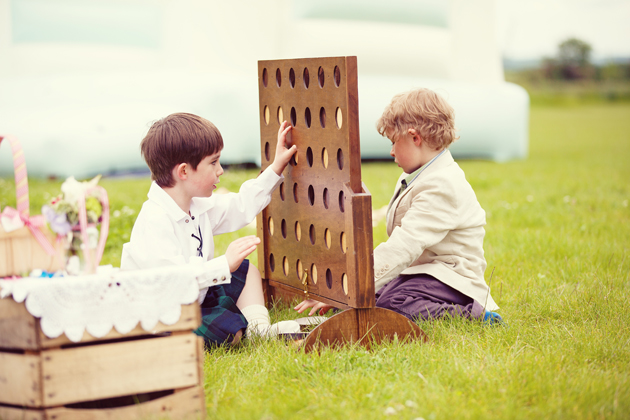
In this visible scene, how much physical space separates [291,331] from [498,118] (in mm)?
6725

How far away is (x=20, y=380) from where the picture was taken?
1526 mm

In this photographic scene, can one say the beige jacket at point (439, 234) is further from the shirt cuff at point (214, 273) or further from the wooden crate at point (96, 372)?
the wooden crate at point (96, 372)

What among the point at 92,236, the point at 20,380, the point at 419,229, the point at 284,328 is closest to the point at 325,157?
the point at 419,229

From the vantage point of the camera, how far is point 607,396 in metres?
1.69

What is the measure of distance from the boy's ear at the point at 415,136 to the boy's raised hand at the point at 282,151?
1.50 feet

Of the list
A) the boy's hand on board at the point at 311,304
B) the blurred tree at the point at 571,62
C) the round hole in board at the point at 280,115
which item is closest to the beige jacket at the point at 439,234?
the boy's hand on board at the point at 311,304

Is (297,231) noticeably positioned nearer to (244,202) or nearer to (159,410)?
(244,202)

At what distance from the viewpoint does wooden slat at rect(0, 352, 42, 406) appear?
58.9 inches

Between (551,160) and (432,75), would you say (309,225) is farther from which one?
(551,160)

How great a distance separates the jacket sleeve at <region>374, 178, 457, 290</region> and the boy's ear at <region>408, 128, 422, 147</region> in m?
0.18

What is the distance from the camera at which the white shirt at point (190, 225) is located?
202 centimetres

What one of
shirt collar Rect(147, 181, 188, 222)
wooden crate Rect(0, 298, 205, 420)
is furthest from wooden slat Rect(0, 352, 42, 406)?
shirt collar Rect(147, 181, 188, 222)

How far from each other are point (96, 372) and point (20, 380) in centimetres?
18

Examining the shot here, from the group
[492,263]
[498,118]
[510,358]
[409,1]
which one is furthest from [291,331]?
Answer: [498,118]
